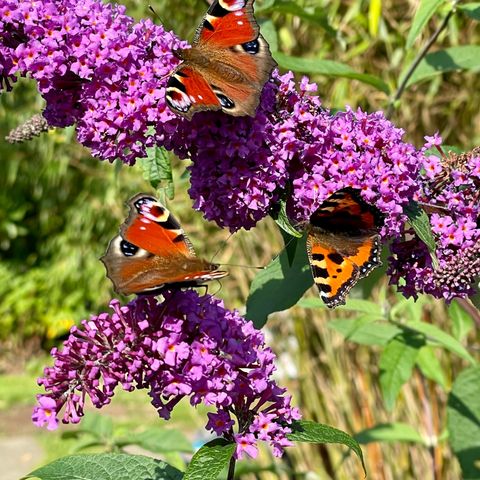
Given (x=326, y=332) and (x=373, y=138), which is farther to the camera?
(x=326, y=332)

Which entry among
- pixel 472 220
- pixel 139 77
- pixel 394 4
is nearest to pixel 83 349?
pixel 139 77

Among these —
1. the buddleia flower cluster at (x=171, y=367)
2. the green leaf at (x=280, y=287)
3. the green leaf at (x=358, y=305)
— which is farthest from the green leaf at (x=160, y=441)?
the buddleia flower cluster at (x=171, y=367)

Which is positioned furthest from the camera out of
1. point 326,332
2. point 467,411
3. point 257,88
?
point 326,332

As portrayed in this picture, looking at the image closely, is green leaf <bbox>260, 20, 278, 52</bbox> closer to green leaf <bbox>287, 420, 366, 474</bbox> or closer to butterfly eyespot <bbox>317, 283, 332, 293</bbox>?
butterfly eyespot <bbox>317, 283, 332, 293</bbox>

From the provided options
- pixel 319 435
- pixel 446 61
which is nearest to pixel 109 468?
pixel 319 435

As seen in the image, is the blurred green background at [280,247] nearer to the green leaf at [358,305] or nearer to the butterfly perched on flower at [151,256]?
the green leaf at [358,305]

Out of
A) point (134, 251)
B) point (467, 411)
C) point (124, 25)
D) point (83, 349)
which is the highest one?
point (124, 25)

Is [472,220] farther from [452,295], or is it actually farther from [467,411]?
[467,411]
